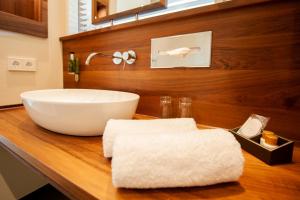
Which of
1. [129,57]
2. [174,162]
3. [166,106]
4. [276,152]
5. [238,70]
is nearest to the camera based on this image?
[174,162]

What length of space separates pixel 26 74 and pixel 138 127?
93cm

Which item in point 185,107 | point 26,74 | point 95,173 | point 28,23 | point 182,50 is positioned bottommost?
point 95,173

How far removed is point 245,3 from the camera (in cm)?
58

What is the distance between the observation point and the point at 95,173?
38 cm

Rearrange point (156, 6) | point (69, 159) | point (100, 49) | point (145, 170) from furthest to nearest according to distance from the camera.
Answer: point (100, 49) → point (156, 6) → point (69, 159) → point (145, 170)

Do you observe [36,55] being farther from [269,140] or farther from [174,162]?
[269,140]

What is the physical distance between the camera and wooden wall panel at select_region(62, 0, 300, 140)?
535mm

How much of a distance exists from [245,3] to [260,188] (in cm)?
55

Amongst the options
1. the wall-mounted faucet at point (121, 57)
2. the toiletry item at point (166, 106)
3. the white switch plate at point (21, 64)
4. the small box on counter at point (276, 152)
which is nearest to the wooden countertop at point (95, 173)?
the small box on counter at point (276, 152)

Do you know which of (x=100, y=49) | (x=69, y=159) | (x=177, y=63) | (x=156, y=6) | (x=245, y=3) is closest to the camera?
(x=69, y=159)

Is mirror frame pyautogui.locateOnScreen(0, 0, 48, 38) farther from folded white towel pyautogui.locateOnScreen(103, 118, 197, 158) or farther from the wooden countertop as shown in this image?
folded white towel pyautogui.locateOnScreen(103, 118, 197, 158)

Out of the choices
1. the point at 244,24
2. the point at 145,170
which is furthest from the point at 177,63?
the point at 145,170

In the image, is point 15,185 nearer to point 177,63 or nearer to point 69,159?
point 69,159

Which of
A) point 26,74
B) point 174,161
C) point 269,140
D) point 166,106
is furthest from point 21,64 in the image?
point 269,140
